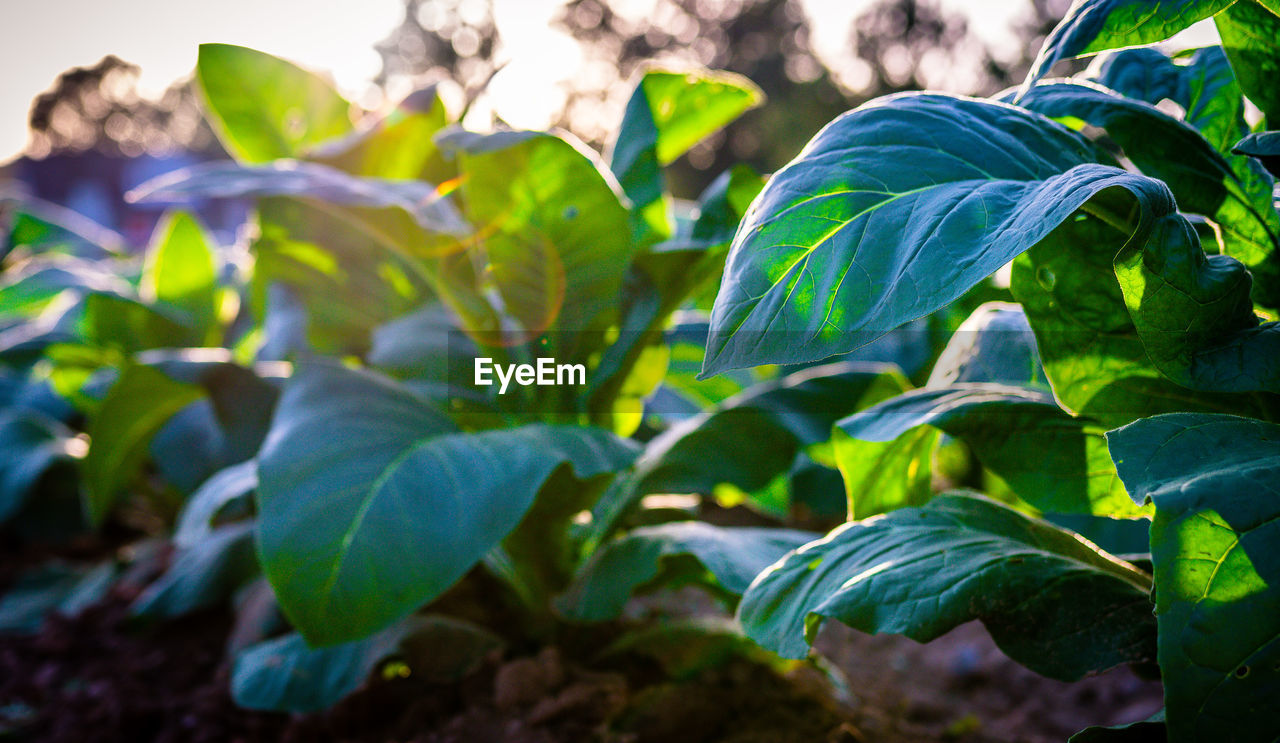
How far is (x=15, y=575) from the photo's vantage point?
277 centimetres

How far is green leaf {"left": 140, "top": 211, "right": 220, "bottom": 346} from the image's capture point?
2822 millimetres

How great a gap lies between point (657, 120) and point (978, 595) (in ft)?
3.99

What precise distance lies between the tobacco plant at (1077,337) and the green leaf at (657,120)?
27.8 inches

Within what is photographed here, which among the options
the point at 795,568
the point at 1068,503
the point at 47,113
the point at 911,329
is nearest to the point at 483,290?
the point at 795,568

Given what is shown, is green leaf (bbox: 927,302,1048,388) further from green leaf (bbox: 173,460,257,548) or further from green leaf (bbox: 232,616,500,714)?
green leaf (bbox: 173,460,257,548)

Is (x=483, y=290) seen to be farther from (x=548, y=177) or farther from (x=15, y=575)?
(x=15, y=575)

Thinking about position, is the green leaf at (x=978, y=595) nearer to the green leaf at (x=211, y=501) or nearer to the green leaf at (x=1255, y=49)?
the green leaf at (x=1255, y=49)

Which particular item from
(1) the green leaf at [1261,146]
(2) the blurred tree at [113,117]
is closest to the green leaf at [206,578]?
(1) the green leaf at [1261,146]

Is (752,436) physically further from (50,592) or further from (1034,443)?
(50,592)

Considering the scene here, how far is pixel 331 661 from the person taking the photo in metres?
1.42

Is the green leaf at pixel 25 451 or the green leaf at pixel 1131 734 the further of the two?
the green leaf at pixel 25 451

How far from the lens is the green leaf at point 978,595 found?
818 millimetres

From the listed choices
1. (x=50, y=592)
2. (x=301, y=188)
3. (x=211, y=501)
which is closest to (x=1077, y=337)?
(x=301, y=188)

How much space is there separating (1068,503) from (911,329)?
6.62 feet
